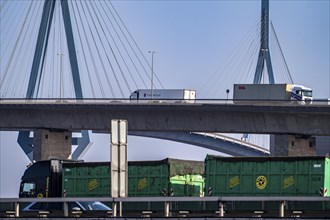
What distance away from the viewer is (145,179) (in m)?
48.1

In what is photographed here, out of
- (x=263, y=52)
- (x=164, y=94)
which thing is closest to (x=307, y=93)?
(x=164, y=94)

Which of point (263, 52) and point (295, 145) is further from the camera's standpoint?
point (263, 52)

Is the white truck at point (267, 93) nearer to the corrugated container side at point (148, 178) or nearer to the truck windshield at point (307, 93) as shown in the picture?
the truck windshield at point (307, 93)

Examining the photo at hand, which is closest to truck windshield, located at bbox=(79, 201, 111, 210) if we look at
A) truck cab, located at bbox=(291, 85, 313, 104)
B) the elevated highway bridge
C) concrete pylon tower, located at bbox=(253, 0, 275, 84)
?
the elevated highway bridge

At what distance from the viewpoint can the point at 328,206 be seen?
42031 mm

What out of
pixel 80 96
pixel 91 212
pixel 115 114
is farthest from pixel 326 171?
pixel 80 96

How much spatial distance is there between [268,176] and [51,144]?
222 feet

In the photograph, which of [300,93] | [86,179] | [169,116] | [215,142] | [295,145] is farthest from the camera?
[215,142]

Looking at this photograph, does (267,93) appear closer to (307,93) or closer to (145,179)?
(307,93)

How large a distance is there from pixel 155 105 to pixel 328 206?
64.7 m

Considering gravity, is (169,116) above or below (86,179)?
above

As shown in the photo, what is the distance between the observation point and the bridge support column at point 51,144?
4385 inches

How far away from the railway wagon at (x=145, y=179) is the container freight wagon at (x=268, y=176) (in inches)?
44.7

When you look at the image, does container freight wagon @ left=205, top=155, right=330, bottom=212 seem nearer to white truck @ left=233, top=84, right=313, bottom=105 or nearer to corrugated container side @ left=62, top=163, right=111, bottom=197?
corrugated container side @ left=62, top=163, right=111, bottom=197
